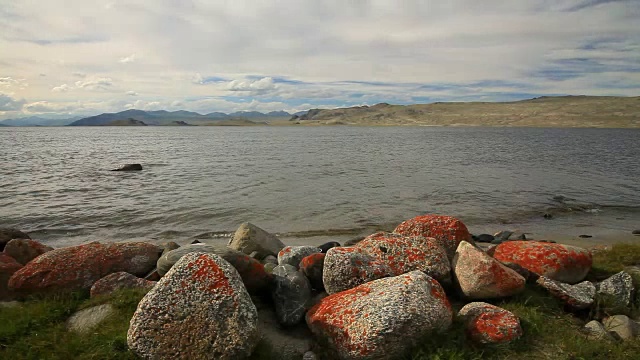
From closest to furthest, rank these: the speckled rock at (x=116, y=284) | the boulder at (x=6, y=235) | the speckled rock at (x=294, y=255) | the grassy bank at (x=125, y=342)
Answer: the grassy bank at (x=125, y=342)
the speckled rock at (x=116, y=284)
the speckled rock at (x=294, y=255)
the boulder at (x=6, y=235)

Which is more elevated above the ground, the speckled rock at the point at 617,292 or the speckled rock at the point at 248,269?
the speckled rock at the point at 248,269

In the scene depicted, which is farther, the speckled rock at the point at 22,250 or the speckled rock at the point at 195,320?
the speckled rock at the point at 22,250

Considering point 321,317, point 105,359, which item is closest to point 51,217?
point 105,359

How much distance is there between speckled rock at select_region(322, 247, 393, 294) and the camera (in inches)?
259

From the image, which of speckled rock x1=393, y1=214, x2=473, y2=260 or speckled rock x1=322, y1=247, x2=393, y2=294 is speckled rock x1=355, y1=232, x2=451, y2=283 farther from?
speckled rock x1=393, y1=214, x2=473, y2=260

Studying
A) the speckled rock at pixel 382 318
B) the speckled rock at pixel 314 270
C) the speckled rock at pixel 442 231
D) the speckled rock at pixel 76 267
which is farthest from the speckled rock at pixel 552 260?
the speckled rock at pixel 76 267

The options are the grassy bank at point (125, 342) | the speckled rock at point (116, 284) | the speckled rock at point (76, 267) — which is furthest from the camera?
the speckled rock at point (76, 267)

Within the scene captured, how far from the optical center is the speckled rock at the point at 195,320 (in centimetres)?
482

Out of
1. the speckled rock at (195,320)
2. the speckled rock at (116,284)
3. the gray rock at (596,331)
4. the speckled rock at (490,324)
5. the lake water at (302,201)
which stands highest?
the speckled rock at (195,320)

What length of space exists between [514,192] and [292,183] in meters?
16.8

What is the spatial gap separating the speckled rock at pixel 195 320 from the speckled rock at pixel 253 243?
17.1 ft

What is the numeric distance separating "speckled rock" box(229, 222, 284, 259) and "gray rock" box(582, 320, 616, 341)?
7.54 meters

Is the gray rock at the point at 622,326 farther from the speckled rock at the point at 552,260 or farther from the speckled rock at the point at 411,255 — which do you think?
the speckled rock at the point at 411,255

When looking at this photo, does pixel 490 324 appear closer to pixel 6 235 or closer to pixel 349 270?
pixel 349 270
